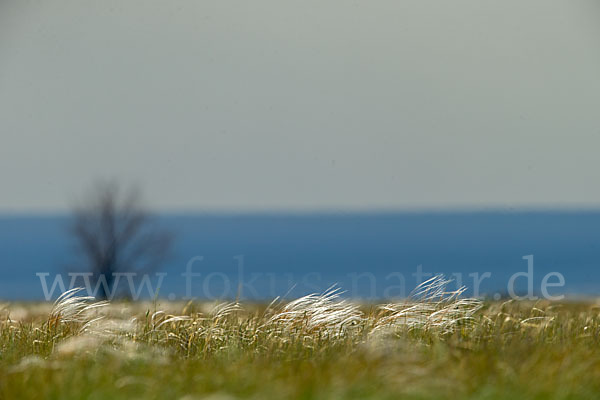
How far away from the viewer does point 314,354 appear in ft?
21.4

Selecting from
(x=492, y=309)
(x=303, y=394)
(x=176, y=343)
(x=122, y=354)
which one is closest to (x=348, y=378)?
(x=303, y=394)

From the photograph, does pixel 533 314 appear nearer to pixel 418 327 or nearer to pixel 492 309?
pixel 492 309

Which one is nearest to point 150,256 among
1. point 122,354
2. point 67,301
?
point 67,301

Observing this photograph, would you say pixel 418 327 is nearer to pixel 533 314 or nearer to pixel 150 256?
pixel 533 314

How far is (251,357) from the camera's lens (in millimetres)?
6430

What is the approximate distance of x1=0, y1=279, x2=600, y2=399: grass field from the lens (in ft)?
16.0

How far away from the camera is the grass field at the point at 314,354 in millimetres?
4863

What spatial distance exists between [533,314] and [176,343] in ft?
13.1

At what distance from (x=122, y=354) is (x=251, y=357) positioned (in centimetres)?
125

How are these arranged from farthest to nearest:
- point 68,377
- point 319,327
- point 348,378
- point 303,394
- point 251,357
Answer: point 319,327 → point 251,357 → point 68,377 → point 348,378 → point 303,394

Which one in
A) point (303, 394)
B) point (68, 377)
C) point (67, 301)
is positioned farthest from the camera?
point (67, 301)

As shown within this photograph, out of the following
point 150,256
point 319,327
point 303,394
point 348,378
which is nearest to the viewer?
point 303,394

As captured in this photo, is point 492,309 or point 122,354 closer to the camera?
point 122,354

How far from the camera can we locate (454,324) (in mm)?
7621
